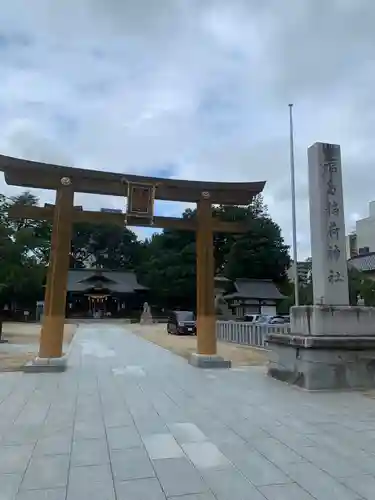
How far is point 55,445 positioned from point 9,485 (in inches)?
40.0

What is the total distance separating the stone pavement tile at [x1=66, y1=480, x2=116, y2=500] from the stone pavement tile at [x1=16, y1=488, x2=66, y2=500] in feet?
0.18

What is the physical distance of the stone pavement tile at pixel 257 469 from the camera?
3424 millimetres

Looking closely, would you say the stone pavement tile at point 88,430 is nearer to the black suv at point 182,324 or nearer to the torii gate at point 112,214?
the torii gate at point 112,214

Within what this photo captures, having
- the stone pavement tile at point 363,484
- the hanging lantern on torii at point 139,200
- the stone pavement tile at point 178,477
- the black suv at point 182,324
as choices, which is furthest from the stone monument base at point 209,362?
the black suv at point 182,324

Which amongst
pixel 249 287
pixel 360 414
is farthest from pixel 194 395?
pixel 249 287

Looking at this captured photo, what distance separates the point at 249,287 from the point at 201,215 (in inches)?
1293

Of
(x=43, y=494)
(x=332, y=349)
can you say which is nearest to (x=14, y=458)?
(x=43, y=494)

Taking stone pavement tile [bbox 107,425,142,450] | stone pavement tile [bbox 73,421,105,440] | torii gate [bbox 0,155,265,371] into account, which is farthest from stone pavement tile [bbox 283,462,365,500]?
torii gate [bbox 0,155,265,371]

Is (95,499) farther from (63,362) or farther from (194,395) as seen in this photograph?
(63,362)

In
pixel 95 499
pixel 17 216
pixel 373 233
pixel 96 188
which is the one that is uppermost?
pixel 373 233

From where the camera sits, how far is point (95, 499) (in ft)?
10.1

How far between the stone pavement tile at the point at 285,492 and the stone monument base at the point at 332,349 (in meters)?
4.43

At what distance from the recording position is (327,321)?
7852 mm

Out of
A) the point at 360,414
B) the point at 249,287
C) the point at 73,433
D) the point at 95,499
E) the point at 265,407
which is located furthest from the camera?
the point at 249,287
